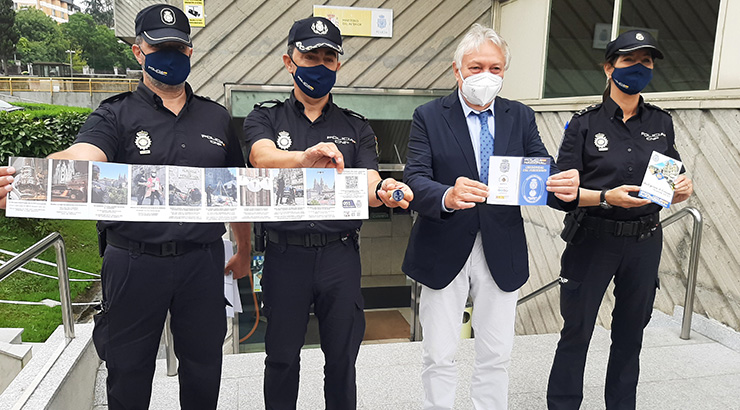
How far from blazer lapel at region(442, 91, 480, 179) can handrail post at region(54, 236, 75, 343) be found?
76.5 inches

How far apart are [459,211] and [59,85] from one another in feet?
114

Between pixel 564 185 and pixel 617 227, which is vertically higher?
pixel 564 185

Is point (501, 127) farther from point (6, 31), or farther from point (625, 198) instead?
point (6, 31)

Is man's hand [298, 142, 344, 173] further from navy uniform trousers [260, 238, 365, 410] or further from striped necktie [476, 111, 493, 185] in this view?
striped necktie [476, 111, 493, 185]

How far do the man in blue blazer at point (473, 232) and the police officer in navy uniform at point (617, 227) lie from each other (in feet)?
1.00

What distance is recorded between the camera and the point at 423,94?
5.63m

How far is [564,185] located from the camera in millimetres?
1816

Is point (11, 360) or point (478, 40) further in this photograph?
point (11, 360)

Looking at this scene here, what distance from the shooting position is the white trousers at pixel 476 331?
6.35ft

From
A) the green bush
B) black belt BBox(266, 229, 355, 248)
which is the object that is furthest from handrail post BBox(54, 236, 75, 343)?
the green bush

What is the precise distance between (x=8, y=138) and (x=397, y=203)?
32.5 feet

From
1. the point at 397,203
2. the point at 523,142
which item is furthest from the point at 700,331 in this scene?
the point at 397,203

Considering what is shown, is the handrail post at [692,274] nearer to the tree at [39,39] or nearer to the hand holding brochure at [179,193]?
the hand holding brochure at [179,193]

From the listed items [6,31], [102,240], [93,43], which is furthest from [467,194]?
[93,43]
